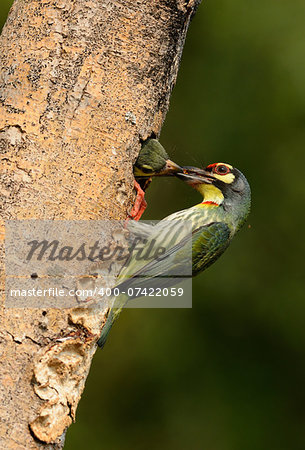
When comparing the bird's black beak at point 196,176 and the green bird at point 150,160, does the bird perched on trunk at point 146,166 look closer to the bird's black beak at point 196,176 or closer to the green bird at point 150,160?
the green bird at point 150,160

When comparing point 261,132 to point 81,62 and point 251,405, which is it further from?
point 81,62

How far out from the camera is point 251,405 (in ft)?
19.3

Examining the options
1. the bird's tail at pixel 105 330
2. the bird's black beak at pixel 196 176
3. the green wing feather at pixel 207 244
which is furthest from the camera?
the bird's black beak at pixel 196 176

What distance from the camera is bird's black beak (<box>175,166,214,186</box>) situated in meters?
3.43

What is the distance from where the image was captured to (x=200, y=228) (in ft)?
10.8

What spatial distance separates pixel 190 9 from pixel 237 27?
3.44 metres

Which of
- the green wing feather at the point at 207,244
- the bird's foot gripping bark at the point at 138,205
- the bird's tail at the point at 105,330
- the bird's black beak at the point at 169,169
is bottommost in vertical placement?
the bird's tail at the point at 105,330

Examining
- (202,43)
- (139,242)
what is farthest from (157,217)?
(139,242)

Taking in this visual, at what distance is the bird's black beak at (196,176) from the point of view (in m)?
3.43

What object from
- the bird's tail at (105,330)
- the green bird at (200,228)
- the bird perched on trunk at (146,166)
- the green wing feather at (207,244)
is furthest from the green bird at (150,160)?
the bird's tail at (105,330)

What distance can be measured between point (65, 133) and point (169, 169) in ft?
2.65

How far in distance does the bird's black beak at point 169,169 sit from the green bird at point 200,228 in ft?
0.31

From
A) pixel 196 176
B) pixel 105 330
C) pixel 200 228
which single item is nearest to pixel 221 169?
pixel 196 176

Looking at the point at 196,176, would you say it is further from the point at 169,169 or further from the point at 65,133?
the point at 65,133
